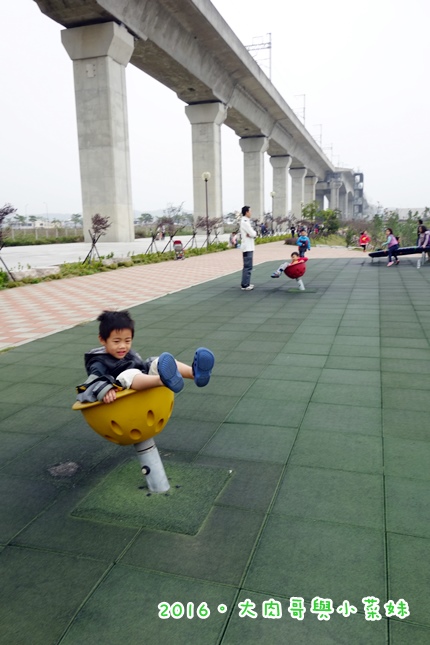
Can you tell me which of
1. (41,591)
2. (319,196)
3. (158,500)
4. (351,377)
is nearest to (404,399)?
(351,377)

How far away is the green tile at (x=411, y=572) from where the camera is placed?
197 centimetres

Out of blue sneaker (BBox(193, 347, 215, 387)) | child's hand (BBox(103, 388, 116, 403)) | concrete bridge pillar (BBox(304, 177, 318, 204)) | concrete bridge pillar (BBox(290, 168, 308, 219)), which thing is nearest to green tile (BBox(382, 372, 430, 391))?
blue sneaker (BBox(193, 347, 215, 387))

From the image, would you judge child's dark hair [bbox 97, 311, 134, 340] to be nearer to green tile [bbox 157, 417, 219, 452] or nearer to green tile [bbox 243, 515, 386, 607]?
green tile [bbox 157, 417, 219, 452]

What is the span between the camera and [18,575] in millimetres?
2230

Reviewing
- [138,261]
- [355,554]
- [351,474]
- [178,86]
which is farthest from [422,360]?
[178,86]

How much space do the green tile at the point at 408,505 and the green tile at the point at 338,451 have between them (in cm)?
20

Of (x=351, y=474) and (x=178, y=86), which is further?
(x=178, y=86)

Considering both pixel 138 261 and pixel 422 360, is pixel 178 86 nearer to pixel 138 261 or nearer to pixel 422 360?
pixel 138 261

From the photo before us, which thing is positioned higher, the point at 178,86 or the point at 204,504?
the point at 178,86

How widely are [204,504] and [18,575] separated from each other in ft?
3.24

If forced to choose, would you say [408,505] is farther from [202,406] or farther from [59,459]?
[59,459]

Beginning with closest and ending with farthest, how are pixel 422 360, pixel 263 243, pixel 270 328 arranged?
pixel 422 360, pixel 270 328, pixel 263 243

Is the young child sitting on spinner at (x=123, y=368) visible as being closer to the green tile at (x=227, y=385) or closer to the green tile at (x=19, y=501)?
the green tile at (x=19, y=501)

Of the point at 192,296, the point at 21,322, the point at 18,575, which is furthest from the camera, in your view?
the point at 192,296
